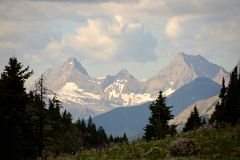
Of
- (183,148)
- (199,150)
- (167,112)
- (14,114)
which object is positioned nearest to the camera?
(183,148)

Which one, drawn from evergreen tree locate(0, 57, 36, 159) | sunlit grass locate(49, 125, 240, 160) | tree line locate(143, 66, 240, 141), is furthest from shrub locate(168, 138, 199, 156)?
tree line locate(143, 66, 240, 141)

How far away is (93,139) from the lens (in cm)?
18238

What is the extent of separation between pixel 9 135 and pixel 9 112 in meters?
4.36

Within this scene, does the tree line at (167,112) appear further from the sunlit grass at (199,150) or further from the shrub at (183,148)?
the shrub at (183,148)

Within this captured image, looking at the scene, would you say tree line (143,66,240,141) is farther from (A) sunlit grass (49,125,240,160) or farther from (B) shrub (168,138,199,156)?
(B) shrub (168,138,199,156)

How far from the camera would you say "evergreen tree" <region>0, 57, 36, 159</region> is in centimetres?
2954

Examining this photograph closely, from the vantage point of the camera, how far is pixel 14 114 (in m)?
33.0

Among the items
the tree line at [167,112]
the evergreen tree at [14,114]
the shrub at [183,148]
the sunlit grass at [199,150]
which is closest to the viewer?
the sunlit grass at [199,150]

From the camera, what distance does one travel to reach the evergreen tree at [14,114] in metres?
29.5

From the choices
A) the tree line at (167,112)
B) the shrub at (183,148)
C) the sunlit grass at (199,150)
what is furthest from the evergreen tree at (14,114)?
the tree line at (167,112)

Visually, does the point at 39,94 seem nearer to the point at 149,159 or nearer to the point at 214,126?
the point at 214,126

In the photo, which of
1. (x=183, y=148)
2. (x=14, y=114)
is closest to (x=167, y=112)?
(x=14, y=114)

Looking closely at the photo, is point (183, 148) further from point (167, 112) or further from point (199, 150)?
point (167, 112)

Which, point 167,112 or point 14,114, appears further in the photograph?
point 167,112
